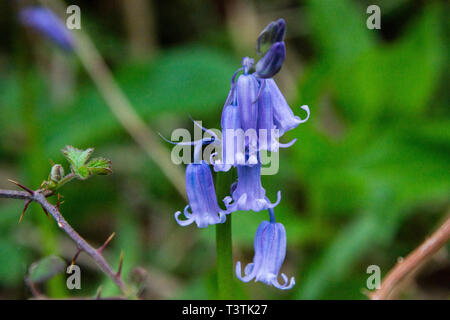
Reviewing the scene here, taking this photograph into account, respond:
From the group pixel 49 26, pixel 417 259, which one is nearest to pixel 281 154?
pixel 49 26

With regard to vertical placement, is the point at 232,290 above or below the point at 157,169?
below

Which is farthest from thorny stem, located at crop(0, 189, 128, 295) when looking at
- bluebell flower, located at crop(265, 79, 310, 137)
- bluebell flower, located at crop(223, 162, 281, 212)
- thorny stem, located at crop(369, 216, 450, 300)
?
thorny stem, located at crop(369, 216, 450, 300)

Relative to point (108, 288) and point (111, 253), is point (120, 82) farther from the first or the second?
point (108, 288)

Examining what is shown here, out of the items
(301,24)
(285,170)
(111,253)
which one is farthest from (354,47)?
(111,253)

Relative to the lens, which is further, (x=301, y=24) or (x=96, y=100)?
(x=301, y=24)

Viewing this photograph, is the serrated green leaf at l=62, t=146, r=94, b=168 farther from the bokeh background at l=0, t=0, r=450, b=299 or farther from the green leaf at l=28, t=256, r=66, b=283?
the bokeh background at l=0, t=0, r=450, b=299

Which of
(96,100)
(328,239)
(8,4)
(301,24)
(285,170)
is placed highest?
(301,24)

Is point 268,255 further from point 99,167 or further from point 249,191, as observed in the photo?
point 99,167
